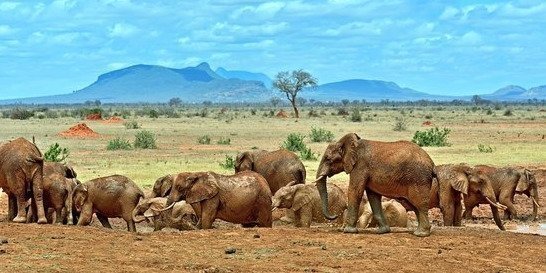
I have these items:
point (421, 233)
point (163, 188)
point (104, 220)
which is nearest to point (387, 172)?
point (421, 233)

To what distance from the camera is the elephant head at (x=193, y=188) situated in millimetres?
16047

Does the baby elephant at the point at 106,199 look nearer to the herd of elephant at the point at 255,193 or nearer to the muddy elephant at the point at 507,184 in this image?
the herd of elephant at the point at 255,193

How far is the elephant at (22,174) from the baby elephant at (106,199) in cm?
79

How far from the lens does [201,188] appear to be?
16078mm

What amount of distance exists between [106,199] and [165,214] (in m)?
1.10

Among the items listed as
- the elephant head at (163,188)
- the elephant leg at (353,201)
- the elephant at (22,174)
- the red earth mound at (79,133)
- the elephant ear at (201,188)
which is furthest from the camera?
the red earth mound at (79,133)

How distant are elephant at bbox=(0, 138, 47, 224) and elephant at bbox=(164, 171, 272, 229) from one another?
2347 mm

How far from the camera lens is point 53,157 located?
31.2 m

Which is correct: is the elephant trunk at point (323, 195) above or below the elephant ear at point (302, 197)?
above

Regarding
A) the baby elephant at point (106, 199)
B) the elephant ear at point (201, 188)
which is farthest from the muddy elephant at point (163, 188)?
the elephant ear at point (201, 188)

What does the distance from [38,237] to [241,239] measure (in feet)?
9.65

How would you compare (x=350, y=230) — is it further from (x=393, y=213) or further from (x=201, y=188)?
(x=393, y=213)

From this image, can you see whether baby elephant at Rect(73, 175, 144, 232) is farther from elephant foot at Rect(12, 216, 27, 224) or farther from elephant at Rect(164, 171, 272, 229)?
elephant at Rect(164, 171, 272, 229)

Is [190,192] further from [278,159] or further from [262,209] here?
[278,159]
